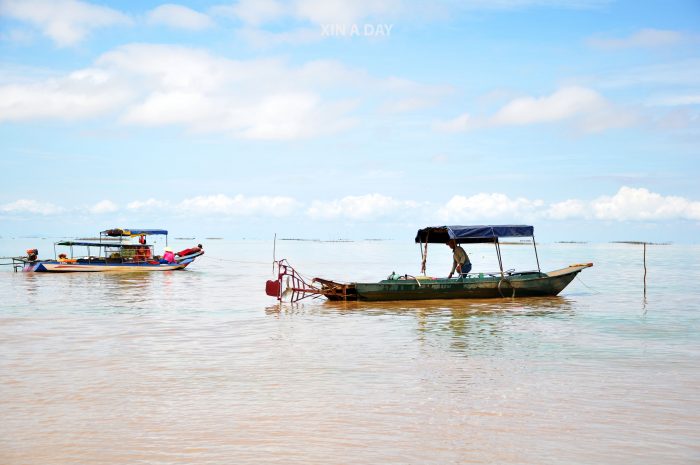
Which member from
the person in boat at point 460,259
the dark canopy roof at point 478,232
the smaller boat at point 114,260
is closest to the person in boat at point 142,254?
the smaller boat at point 114,260

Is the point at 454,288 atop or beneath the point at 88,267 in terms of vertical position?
beneath

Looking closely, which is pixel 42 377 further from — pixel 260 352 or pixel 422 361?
pixel 422 361

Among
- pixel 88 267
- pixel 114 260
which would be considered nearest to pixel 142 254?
pixel 114 260

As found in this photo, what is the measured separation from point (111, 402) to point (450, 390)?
16.5 ft

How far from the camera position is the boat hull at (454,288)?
21.0m

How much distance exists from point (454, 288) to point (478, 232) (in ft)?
7.02

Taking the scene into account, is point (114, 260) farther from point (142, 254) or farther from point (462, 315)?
point (462, 315)

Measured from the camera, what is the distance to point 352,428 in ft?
24.0

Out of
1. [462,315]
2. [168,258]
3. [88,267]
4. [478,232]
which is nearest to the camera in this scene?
[462,315]

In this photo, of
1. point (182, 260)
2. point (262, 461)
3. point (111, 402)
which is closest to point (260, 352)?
point (111, 402)

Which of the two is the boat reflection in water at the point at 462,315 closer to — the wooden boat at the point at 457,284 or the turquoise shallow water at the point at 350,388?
the turquoise shallow water at the point at 350,388

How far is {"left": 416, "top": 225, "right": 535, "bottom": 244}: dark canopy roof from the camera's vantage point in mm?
20547

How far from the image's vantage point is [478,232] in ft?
67.6

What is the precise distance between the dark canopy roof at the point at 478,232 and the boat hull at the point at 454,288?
60.1 inches
